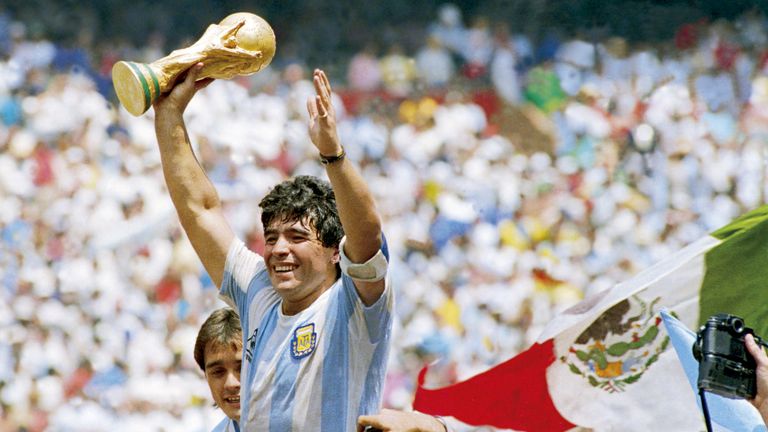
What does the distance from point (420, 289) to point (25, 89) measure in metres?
2.22

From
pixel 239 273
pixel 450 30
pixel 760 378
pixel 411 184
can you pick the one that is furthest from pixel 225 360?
pixel 450 30

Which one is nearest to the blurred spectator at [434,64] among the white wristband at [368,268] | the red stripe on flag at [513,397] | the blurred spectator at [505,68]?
the blurred spectator at [505,68]

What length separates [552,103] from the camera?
6.69 metres

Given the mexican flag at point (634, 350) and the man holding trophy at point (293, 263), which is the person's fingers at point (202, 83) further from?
the mexican flag at point (634, 350)

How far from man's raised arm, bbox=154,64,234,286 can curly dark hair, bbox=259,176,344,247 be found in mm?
150

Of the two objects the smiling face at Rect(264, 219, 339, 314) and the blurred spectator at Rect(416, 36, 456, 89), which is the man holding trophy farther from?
the blurred spectator at Rect(416, 36, 456, 89)

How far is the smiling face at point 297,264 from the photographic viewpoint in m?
2.43

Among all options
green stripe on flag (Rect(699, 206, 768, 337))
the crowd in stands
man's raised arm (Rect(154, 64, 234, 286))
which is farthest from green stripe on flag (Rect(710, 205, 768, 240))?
the crowd in stands

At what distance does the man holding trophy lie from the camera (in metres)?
2.28

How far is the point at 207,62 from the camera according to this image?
2.70m

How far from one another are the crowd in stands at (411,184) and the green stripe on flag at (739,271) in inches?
94.8

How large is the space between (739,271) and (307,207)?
140 cm

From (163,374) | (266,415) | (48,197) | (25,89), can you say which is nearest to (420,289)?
(163,374)

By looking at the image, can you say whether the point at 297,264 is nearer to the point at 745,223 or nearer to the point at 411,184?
the point at 745,223
